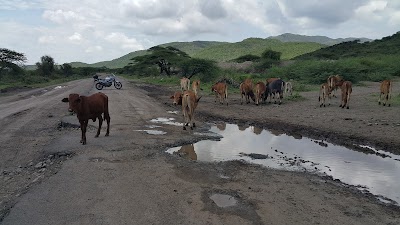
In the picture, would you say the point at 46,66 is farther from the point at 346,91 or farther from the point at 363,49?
the point at 346,91

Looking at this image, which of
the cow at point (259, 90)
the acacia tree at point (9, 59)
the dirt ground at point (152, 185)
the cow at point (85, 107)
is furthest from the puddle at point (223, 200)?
the acacia tree at point (9, 59)

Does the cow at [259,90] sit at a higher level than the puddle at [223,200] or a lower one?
higher

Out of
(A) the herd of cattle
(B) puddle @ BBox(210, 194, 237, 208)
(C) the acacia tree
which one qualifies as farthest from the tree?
(B) puddle @ BBox(210, 194, 237, 208)

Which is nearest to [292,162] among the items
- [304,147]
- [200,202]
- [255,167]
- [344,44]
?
[255,167]

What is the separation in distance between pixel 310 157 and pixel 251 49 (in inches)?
4560

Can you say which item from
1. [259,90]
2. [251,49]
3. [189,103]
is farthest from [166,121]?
[251,49]

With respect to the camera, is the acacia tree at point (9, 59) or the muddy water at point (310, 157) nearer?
the muddy water at point (310, 157)

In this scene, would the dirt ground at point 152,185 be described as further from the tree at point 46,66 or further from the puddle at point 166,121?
the tree at point 46,66

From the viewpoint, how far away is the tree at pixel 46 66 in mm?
81688

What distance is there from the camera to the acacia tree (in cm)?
4900

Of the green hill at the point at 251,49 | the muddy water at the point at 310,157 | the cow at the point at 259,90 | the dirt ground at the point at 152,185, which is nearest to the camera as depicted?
the dirt ground at the point at 152,185

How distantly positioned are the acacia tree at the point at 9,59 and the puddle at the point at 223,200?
50963 mm

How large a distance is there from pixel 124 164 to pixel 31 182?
6.57 feet

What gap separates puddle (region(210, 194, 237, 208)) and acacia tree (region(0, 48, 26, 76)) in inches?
2006
